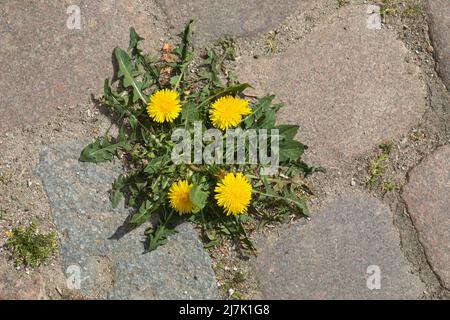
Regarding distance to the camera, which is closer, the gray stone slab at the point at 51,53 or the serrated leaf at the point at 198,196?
the serrated leaf at the point at 198,196

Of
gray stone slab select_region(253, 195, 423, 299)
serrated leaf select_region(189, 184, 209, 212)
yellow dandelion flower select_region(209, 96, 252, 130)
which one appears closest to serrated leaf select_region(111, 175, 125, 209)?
serrated leaf select_region(189, 184, 209, 212)

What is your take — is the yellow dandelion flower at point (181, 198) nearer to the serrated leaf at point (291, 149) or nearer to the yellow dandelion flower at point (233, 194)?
the yellow dandelion flower at point (233, 194)

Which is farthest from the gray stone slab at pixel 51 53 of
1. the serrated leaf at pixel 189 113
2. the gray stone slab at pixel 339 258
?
the gray stone slab at pixel 339 258

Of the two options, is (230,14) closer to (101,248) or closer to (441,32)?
(441,32)

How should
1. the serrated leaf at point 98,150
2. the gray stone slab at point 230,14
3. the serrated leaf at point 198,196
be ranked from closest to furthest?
the serrated leaf at point 198,196 < the serrated leaf at point 98,150 < the gray stone slab at point 230,14

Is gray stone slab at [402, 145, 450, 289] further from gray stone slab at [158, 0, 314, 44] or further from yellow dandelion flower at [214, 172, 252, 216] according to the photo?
gray stone slab at [158, 0, 314, 44]

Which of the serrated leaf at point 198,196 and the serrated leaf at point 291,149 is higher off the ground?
the serrated leaf at point 291,149
